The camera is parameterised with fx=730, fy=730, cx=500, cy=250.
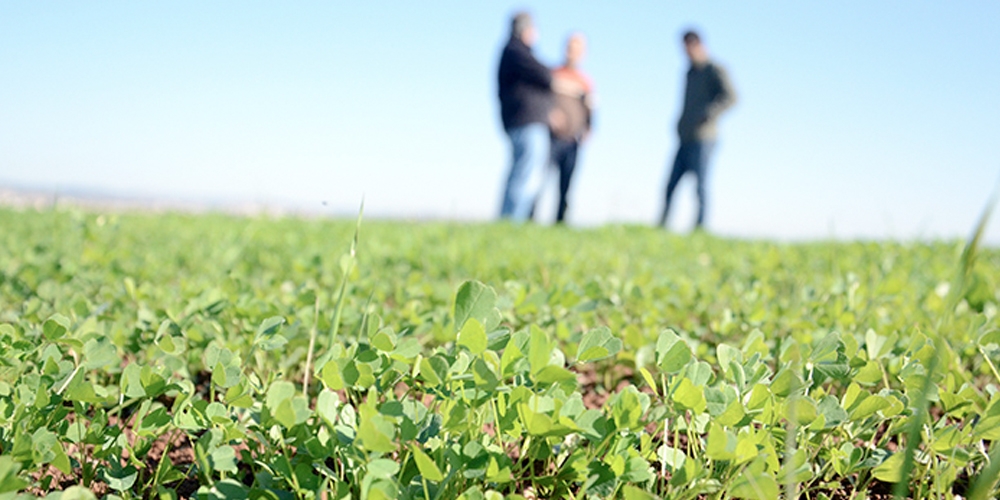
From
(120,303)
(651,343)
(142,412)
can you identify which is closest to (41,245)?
(120,303)

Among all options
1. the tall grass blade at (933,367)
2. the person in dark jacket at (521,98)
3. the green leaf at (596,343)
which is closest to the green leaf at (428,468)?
the green leaf at (596,343)

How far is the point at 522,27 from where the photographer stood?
27.9 feet

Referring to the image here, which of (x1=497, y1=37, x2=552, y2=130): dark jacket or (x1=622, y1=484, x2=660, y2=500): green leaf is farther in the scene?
(x1=497, y1=37, x2=552, y2=130): dark jacket

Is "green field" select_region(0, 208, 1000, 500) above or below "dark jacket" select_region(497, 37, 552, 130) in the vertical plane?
below

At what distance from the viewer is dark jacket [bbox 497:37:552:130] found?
27.5 ft

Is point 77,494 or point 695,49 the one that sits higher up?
→ point 695,49

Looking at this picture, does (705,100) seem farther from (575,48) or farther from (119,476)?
(119,476)

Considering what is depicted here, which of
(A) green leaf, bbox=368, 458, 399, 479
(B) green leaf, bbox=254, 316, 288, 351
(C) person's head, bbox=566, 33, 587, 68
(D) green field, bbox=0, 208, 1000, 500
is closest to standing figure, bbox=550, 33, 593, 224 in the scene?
(C) person's head, bbox=566, 33, 587, 68

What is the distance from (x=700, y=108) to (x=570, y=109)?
1.72 metres

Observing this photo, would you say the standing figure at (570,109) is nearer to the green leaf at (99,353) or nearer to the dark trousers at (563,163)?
the dark trousers at (563,163)

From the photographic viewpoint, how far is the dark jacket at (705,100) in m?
8.48

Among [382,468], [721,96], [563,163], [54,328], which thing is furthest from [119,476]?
[563,163]

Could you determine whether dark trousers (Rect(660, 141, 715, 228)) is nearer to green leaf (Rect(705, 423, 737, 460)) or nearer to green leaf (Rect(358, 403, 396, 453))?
green leaf (Rect(705, 423, 737, 460))

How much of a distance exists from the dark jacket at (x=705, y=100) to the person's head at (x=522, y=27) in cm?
201
